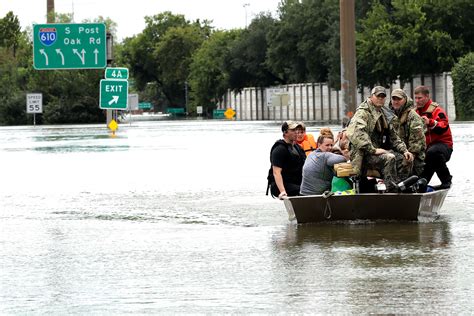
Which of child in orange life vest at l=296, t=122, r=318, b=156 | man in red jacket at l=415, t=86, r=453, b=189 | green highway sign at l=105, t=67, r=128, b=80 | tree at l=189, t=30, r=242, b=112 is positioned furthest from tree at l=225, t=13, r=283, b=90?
man in red jacket at l=415, t=86, r=453, b=189

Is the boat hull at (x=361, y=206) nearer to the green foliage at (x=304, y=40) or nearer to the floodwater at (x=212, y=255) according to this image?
the floodwater at (x=212, y=255)

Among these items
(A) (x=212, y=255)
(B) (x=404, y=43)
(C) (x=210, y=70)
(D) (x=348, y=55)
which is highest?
(C) (x=210, y=70)

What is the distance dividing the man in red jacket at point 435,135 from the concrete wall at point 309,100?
6239 centimetres

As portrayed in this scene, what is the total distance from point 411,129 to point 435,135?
1.04 metres

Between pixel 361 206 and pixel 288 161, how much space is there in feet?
4.65

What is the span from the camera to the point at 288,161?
15.4 m

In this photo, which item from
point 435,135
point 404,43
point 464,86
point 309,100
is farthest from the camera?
point 309,100

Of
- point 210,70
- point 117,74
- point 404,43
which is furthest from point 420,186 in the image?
point 210,70

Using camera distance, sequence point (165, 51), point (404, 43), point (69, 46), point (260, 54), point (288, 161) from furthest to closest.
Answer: point (165, 51)
point (260, 54)
point (404, 43)
point (69, 46)
point (288, 161)

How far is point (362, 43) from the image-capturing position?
3142 inches

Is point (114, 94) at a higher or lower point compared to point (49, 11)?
lower

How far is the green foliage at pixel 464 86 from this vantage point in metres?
72.7

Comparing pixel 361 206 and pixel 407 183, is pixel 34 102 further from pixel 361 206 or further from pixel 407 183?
pixel 407 183

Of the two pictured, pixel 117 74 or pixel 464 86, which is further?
pixel 464 86
